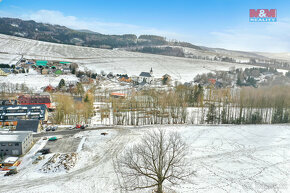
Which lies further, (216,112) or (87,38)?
(87,38)

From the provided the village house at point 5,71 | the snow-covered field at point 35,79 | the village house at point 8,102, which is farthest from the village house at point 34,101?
the village house at point 5,71

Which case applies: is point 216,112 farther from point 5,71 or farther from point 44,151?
point 5,71

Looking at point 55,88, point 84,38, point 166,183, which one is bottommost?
point 166,183

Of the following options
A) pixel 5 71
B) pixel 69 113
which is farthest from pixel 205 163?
pixel 5 71

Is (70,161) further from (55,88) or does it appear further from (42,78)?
(42,78)

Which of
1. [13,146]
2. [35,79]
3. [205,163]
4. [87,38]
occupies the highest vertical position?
[87,38]

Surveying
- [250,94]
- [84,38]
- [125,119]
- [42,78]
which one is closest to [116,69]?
[42,78]
